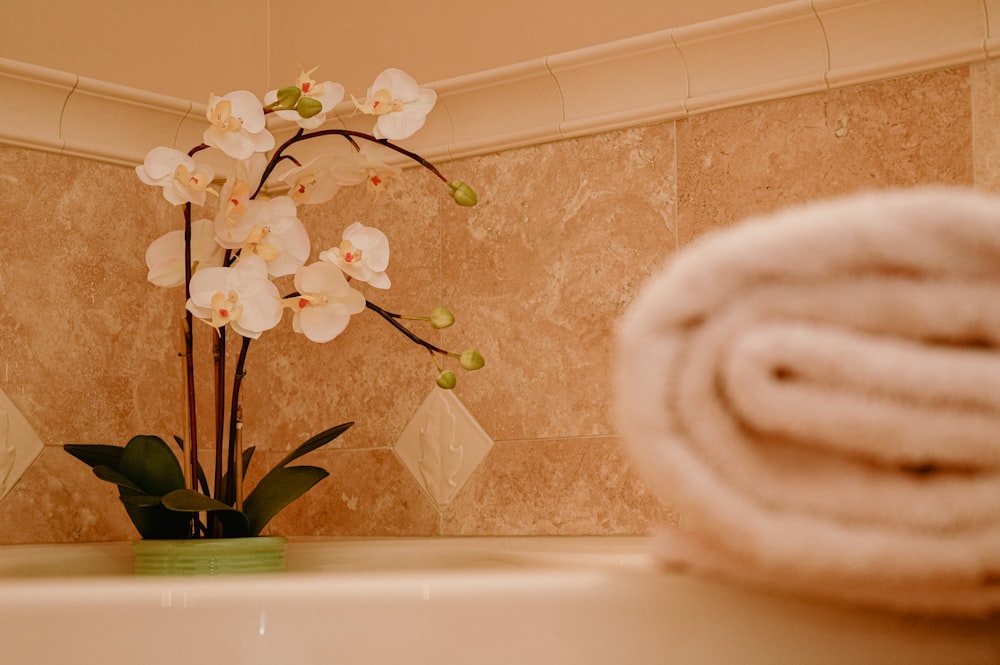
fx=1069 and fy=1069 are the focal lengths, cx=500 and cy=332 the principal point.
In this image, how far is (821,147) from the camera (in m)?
1.15

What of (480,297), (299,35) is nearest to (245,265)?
(480,297)

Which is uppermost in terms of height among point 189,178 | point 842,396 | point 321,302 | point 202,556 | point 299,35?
point 299,35

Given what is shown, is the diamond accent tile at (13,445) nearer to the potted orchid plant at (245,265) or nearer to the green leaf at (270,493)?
the potted orchid plant at (245,265)

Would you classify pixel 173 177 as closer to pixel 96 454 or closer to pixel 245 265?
pixel 245 265

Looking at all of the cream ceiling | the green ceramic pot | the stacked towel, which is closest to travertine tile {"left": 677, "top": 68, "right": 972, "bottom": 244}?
the cream ceiling

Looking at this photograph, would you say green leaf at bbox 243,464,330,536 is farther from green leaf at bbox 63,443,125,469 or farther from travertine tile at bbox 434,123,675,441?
travertine tile at bbox 434,123,675,441

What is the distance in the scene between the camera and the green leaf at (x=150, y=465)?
981 millimetres

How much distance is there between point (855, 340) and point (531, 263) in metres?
0.91

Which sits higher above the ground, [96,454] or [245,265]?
[245,265]

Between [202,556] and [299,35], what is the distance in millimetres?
874

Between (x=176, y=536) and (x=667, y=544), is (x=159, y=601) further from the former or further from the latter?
(x=176, y=536)

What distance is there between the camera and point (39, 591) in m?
0.50

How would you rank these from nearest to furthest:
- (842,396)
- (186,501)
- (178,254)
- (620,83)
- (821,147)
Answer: (842,396) → (186,501) → (178,254) → (821,147) → (620,83)

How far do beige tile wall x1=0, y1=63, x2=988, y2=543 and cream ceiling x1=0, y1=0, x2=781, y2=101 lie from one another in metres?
0.13
